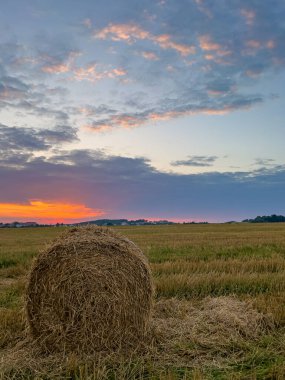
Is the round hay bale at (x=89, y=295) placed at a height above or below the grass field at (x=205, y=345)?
above

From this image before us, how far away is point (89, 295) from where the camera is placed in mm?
6438

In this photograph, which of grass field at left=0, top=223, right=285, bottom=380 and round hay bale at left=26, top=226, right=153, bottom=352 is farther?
round hay bale at left=26, top=226, right=153, bottom=352

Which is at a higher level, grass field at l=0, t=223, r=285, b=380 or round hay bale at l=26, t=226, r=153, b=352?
round hay bale at l=26, t=226, r=153, b=352

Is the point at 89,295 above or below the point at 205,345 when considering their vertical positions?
above

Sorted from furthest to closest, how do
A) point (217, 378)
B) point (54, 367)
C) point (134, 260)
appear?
point (134, 260)
point (54, 367)
point (217, 378)

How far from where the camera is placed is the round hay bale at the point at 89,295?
635 cm

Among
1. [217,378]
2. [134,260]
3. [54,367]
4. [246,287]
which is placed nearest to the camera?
[217,378]

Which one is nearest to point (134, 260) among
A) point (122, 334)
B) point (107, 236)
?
point (107, 236)

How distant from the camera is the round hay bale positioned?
6352 millimetres

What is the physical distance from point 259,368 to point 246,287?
4905 mm

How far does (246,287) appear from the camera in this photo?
1044cm

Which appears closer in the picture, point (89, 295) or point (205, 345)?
point (205, 345)

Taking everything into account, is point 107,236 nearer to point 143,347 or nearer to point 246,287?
point 143,347

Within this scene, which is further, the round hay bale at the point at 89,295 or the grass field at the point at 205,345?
the round hay bale at the point at 89,295
